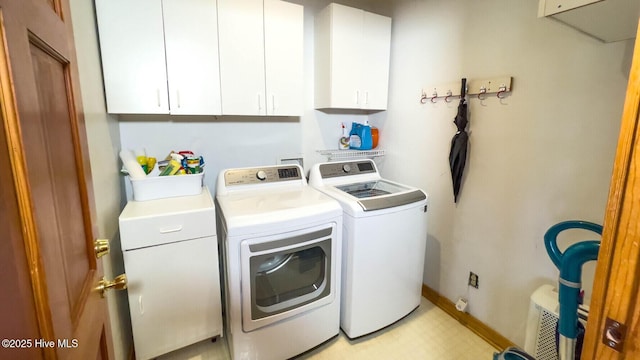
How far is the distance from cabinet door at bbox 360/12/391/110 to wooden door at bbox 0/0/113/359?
6.25 ft

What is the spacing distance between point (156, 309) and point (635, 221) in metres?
1.87

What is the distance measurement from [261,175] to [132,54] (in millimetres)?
995

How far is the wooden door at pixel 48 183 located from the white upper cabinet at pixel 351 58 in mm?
1679

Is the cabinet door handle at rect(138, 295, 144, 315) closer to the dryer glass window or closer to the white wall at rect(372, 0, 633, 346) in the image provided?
the dryer glass window

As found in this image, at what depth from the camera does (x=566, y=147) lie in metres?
1.43

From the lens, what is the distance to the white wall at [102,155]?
4.00 feet

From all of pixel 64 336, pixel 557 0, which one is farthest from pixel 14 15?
pixel 557 0

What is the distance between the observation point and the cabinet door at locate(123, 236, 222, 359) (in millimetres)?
1472

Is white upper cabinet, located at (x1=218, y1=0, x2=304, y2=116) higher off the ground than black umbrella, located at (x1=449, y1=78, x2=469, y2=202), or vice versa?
white upper cabinet, located at (x1=218, y1=0, x2=304, y2=116)

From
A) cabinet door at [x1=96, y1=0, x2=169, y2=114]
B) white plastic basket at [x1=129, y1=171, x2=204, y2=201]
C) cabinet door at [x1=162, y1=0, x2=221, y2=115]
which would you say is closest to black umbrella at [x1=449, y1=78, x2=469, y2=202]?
cabinet door at [x1=162, y1=0, x2=221, y2=115]

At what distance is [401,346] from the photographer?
1848 mm

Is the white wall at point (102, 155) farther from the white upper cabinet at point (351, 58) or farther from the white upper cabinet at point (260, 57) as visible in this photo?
the white upper cabinet at point (351, 58)

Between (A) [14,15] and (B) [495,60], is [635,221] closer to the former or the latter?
(A) [14,15]

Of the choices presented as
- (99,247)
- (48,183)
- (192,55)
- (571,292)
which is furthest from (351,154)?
(48,183)
